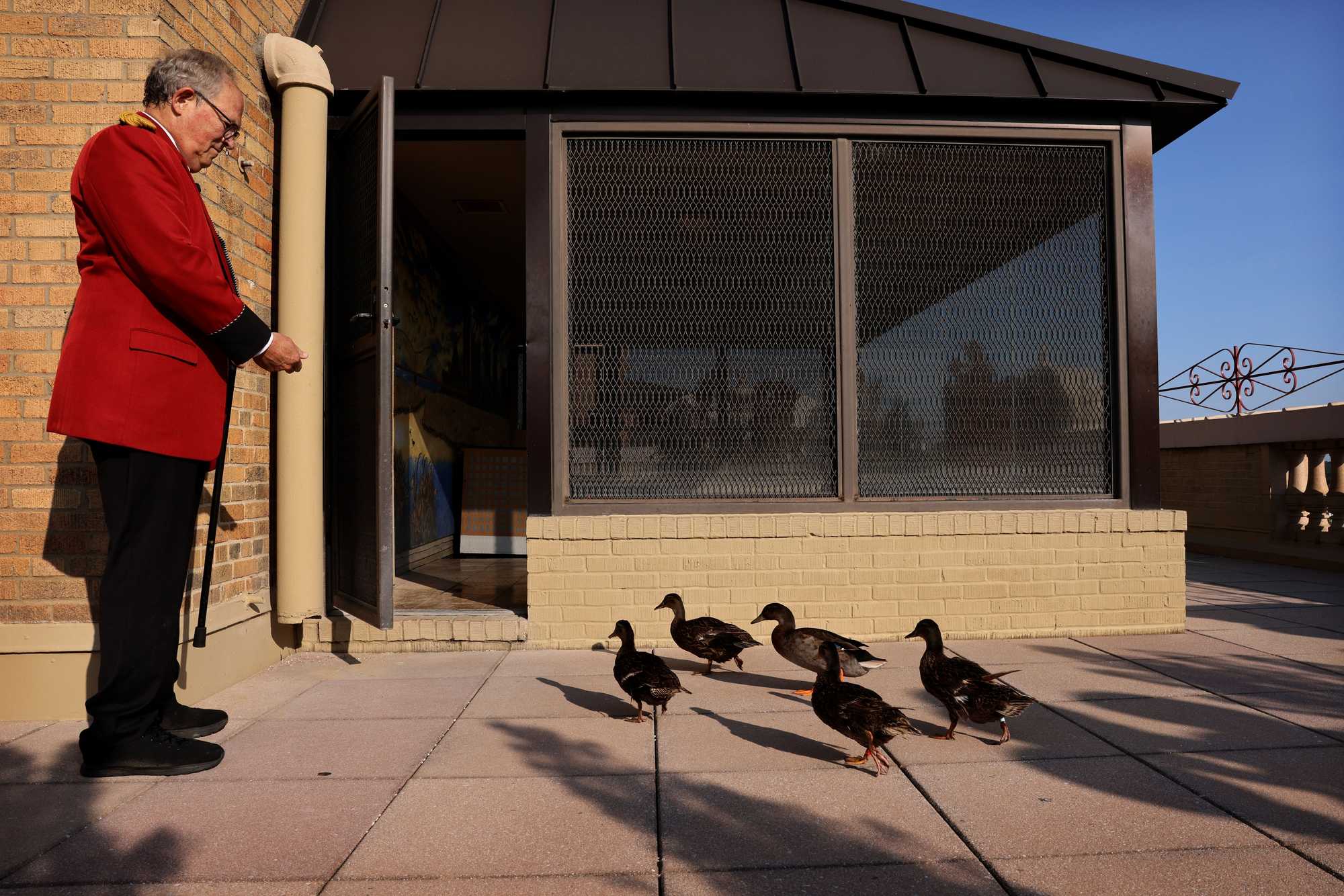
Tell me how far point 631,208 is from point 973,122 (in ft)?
8.06

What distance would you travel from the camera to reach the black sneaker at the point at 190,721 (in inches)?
139

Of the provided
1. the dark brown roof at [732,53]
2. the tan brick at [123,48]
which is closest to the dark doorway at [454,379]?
the dark brown roof at [732,53]

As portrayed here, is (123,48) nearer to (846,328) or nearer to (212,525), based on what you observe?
(212,525)

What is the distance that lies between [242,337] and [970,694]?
3380 millimetres

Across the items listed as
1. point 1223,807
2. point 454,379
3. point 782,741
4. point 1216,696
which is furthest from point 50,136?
point 1216,696

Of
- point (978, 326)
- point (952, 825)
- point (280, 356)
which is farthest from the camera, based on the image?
point (978, 326)

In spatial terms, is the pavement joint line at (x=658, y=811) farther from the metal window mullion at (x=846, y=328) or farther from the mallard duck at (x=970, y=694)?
the metal window mullion at (x=846, y=328)

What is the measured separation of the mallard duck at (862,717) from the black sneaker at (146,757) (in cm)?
249

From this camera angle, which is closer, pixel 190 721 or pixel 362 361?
pixel 190 721

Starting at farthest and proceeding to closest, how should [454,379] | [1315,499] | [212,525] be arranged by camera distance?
[454,379]
[1315,499]
[212,525]

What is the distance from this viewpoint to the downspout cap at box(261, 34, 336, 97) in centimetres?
487

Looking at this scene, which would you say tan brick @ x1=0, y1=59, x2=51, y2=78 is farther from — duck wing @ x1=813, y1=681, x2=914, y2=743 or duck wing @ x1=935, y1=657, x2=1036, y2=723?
duck wing @ x1=935, y1=657, x2=1036, y2=723

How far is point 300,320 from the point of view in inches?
185

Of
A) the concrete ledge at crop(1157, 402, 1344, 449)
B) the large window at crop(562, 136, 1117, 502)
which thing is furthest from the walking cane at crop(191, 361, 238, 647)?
the concrete ledge at crop(1157, 402, 1344, 449)
